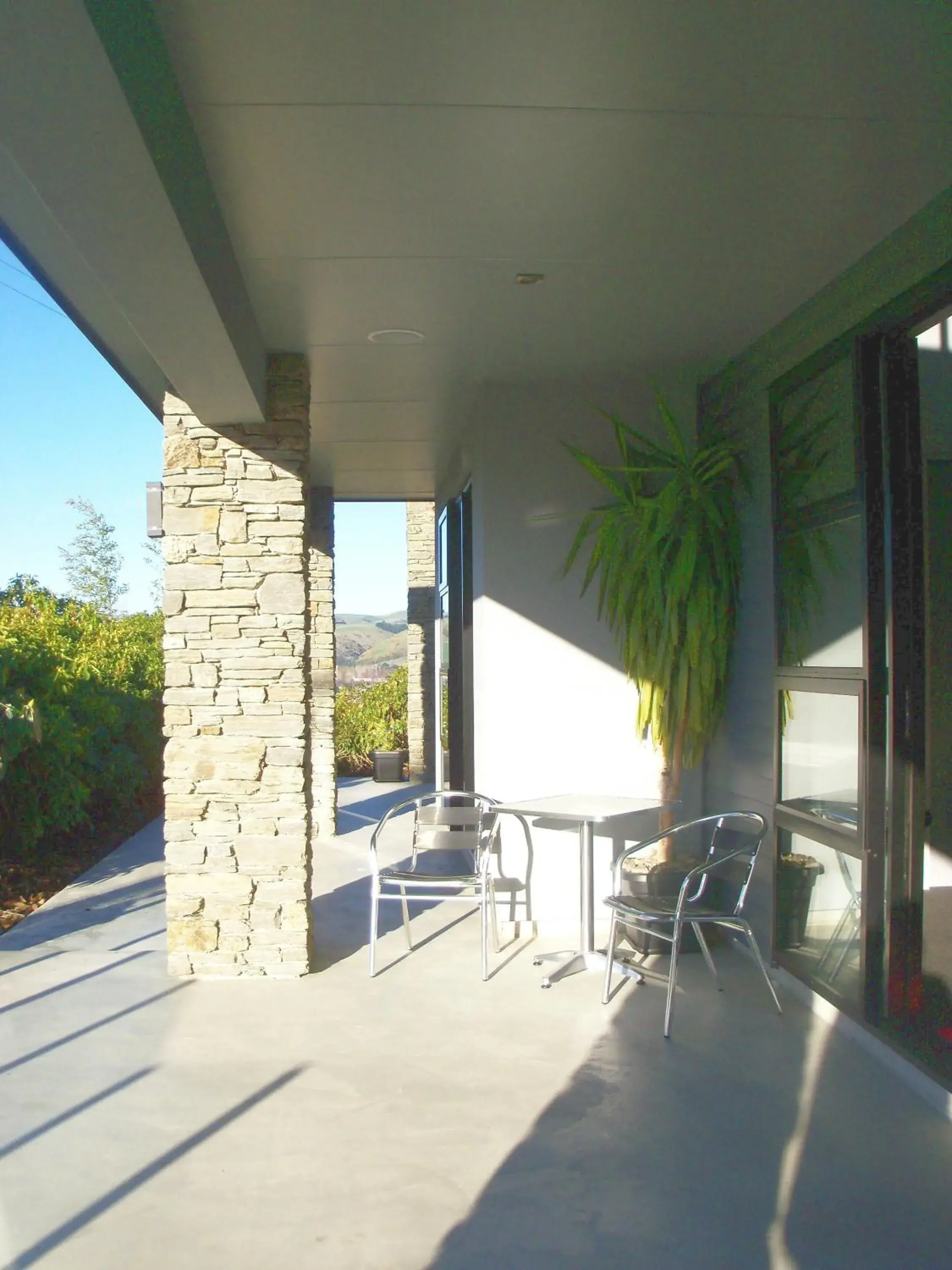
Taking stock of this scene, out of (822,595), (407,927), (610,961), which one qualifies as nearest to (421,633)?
(407,927)

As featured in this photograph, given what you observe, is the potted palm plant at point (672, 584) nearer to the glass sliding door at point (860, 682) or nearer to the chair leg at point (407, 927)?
the glass sliding door at point (860, 682)

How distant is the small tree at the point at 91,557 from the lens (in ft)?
74.3

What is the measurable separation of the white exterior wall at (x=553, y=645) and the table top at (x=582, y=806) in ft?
0.63

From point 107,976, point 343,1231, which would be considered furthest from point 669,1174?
point 107,976

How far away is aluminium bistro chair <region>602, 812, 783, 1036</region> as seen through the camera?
13.8 ft

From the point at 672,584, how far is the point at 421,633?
6089mm

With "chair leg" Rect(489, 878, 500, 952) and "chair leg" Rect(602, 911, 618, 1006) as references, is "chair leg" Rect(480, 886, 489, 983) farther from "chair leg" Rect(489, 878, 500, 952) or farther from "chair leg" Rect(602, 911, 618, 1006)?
"chair leg" Rect(602, 911, 618, 1006)

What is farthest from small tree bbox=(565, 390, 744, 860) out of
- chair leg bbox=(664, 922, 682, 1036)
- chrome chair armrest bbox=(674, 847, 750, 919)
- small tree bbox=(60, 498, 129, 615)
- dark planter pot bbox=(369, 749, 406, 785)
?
small tree bbox=(60, 498, 129, 615)

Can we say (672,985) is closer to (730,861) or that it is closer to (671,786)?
(730,861)

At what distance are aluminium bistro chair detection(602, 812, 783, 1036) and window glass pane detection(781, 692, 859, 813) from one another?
211 millimetres

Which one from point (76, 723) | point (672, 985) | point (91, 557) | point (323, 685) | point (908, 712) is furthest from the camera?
point (91, 557)

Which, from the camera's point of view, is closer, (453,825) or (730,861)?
(730,861)

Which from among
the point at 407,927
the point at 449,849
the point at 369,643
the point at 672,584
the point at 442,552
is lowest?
the point at 407,927

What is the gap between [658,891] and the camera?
4.89 m
